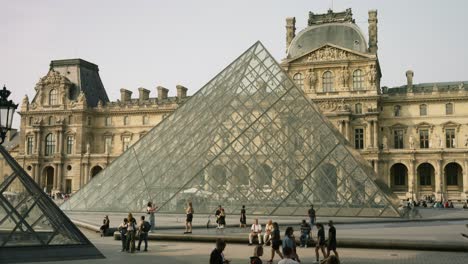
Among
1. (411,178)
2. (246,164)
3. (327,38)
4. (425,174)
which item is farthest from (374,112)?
(246,164)

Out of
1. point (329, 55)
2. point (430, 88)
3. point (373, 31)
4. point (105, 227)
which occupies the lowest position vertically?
point (105, 227)

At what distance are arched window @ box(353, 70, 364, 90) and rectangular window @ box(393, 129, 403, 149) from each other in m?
5.17

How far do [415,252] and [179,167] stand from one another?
11.3m

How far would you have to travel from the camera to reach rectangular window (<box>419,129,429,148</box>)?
46812 millimetres

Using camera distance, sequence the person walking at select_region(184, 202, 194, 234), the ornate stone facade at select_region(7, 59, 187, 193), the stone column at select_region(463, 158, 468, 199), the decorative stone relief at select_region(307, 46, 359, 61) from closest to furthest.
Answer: the person walking at select_region(184, 202, 194, 234) → the stone column at select_region(463, 158, 468, 199) → the decorative stone relief at select_region(307, 46, 359, 61) → the ornate stone facade at select_region(7, 59, 187, 193)

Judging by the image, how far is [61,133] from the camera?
181ft

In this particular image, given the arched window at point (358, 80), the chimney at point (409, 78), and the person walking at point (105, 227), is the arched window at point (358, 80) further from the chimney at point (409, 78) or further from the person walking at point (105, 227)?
the person walking at point (105, 227)

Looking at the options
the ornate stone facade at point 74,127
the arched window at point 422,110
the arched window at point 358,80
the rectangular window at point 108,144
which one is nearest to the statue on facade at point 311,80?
the arched window at point 358,80

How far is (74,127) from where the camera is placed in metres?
55.6

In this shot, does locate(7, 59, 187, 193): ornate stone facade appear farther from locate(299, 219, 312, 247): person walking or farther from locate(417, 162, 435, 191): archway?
locate(299, 219, 312, 247): person walking

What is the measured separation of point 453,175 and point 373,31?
14713mm

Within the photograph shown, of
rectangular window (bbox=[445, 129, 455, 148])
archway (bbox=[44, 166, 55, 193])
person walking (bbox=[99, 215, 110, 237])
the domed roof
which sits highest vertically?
the domed roof

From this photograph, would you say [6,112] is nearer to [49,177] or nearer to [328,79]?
[328,79]

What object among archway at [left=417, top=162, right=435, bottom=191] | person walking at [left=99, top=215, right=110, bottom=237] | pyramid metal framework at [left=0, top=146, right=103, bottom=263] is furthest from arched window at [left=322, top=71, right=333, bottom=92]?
pyramid metal framework at [left=0, top=146, right=103, bottom=263]
